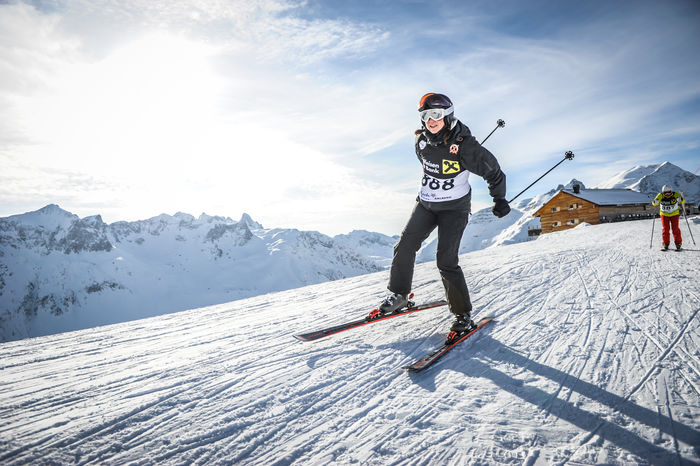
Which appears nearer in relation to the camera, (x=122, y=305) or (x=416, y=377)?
(x=416, y=377)

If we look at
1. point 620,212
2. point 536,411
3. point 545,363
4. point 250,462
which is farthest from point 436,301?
point 620,212

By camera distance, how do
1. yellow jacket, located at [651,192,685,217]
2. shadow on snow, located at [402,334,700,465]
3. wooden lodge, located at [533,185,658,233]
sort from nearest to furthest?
shadow on snow, located at [402,334,700,465]
yellow jacket, located at [651,192,685,217]
wooden lodge, located at [533,185,658,233]

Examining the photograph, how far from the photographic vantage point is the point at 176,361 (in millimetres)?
3008

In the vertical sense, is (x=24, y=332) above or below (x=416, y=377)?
below

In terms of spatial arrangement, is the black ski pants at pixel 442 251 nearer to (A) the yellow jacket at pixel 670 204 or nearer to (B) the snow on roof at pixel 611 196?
(A) the yellow jacket at pixel 670 204

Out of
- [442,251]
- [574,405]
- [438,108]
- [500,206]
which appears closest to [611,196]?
[500,206]

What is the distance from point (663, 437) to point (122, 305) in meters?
239

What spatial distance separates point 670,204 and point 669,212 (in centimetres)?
26

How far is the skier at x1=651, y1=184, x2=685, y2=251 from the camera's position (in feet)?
27.1

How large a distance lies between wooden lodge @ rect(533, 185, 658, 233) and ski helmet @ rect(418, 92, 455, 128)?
39.1m

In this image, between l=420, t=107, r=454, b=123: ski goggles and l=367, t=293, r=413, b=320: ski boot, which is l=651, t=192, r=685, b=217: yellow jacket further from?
l=367, t=293, r=413, b=320: ski boot

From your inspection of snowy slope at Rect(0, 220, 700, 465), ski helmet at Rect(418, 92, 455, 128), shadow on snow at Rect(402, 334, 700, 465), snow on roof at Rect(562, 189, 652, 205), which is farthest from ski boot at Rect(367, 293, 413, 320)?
snow on roof at Rect(562, 189, 652, 205)

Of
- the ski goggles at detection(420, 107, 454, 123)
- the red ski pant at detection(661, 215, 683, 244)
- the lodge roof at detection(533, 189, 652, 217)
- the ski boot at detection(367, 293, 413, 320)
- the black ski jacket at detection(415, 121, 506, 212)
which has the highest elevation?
the lodge roof at detection(533, 189, 652, 217)

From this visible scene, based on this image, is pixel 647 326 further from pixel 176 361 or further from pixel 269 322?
pixel 176 361
